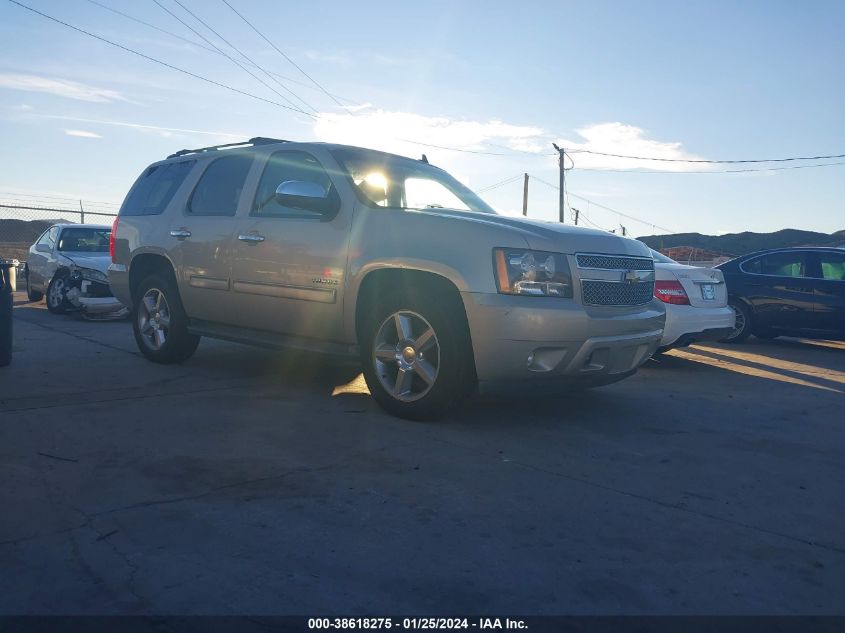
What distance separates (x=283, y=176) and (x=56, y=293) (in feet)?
25.4

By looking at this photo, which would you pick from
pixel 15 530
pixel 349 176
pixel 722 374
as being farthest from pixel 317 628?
pixel 722 374

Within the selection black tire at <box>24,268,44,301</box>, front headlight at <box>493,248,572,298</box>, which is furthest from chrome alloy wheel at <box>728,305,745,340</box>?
black tire at <box>24,268,44,301</box>

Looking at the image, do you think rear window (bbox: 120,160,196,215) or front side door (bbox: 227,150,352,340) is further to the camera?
rear window (bbox: 120,160,196,215)

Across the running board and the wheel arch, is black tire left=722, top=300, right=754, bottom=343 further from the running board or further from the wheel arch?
the wheel arch

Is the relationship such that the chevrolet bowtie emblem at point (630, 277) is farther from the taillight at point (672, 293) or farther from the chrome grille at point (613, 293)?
the taillight at point (672, 293)

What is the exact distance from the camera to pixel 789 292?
462 inches

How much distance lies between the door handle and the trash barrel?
237 cm

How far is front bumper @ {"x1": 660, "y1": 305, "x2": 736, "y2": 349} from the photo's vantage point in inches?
324

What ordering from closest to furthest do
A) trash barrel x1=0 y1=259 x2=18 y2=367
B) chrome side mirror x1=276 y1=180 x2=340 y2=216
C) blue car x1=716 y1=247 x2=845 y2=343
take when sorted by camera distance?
chrome side mirror x1=276 y1=180 x2=340 y2=216 → trash barrel x1=0 y1=259 x2=18 y2=367 → blue car x1=716 y1=247 x2=845 y2=343

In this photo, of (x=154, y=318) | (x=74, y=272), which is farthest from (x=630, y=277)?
(x=74, y=272)

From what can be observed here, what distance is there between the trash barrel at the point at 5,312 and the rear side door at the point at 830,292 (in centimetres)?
1014

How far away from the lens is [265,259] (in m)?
6.27

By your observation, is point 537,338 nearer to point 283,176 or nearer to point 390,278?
point 390,278

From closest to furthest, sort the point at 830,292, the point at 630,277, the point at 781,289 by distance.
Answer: the point at 630,277, the point at 830,292, the point at 781,289
